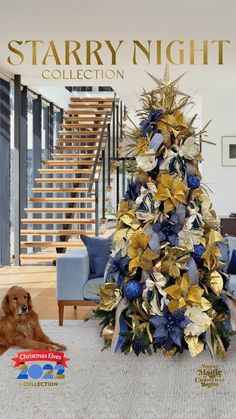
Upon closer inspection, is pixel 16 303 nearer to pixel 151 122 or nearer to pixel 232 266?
pixel 151 122

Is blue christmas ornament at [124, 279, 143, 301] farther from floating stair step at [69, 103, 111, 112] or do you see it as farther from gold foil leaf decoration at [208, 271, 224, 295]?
floating stair step at [69, 103, 111, 112]

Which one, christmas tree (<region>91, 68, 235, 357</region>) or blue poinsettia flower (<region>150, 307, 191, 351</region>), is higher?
christmas tree (<region>91, 68, 235, 357</region>)

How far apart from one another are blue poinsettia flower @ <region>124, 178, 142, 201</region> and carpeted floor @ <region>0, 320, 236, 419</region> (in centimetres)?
100

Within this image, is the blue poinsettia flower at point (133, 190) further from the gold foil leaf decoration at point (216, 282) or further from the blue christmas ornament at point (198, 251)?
the gold foil leaf decoration at point (216, 282)

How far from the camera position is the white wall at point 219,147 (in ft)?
34.0

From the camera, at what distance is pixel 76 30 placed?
6.80m

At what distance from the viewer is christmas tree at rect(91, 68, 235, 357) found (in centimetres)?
413

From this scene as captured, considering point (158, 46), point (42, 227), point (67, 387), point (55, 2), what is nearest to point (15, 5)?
point (55, 2)

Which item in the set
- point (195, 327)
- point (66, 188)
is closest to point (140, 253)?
point (195, 327)

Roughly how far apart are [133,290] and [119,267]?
0.21 meters

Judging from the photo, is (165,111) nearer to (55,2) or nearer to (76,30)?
(55,2)

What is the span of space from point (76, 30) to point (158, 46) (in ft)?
3.34

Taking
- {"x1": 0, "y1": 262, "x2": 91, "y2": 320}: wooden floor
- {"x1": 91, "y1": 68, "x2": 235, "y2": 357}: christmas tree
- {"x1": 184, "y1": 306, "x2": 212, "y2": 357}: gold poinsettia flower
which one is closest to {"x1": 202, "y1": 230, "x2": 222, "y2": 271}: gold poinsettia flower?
{"x1": 91, "y1": 68, "x2": 235, "y2": 357}: christmas tree

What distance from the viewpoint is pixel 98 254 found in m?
5.41
